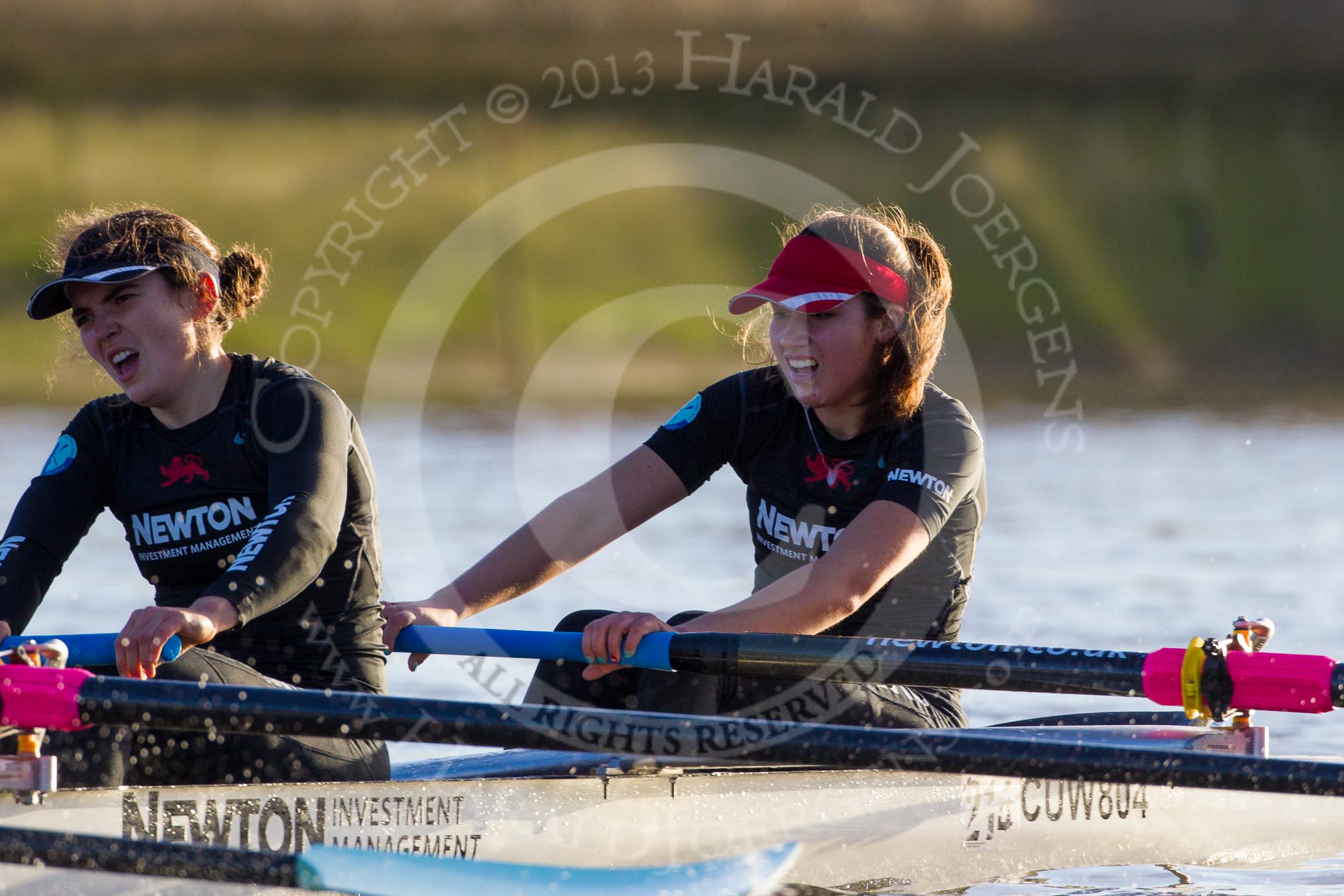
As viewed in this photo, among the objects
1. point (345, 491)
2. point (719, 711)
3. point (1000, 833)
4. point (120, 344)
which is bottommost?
point (1000, 833)

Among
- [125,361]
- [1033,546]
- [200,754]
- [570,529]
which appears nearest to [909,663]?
[570,529]

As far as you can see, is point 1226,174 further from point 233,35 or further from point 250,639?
point 250,639

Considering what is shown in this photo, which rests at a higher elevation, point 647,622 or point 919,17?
point 919,17

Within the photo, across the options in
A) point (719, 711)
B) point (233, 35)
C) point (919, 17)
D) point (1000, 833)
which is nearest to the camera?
point (719, 711)

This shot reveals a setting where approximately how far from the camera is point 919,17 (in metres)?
19.8

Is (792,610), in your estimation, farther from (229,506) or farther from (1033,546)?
(1033,546)

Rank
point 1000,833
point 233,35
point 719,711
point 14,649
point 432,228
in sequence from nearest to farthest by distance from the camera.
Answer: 1. point 14,649
2. point 719,711
3. point 1000,833
4. point 432,228
5. point 233,35

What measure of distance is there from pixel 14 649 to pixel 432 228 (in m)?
14.1

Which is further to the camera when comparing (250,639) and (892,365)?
(892,365)

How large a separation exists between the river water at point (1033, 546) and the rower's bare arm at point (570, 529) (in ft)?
3.03

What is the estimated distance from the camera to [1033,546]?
27.0 feet

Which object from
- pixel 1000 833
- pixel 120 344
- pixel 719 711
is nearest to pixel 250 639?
pixel 120 344

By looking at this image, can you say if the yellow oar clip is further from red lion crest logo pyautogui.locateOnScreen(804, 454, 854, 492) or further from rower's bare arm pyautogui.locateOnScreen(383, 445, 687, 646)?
rower's bare arm pyautogui.locateOnScreen(383, 445, 687, 646)

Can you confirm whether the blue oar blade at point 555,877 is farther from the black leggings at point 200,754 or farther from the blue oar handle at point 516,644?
the blue oar handle at point 516,644
